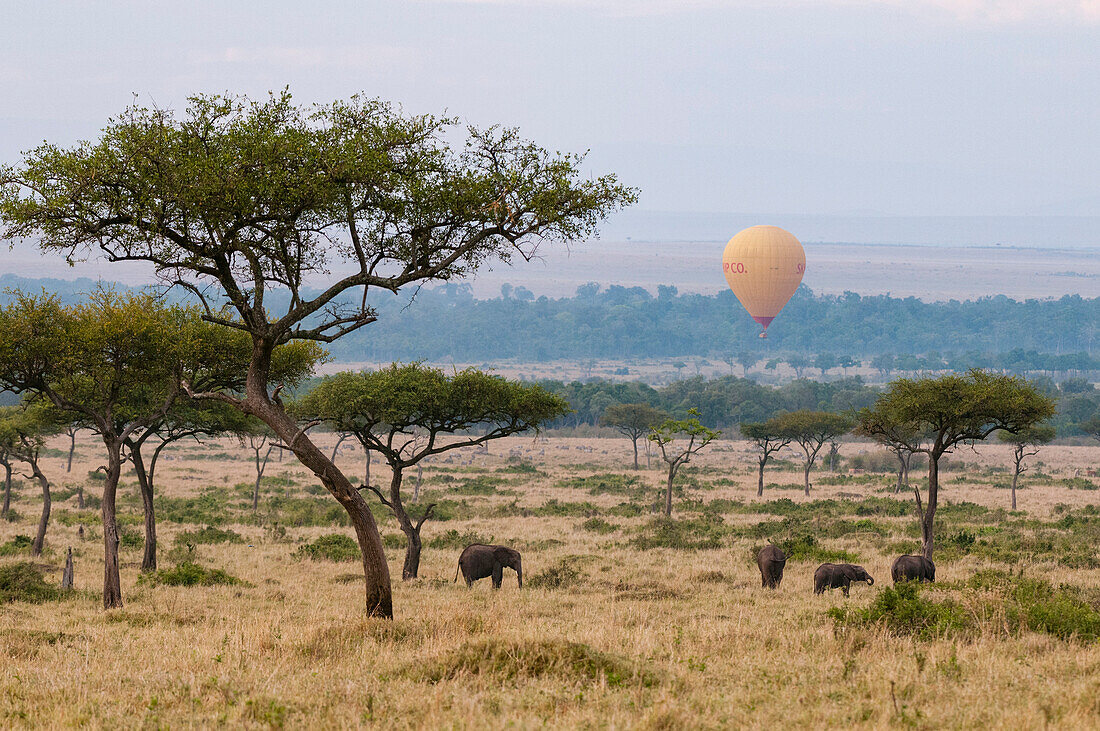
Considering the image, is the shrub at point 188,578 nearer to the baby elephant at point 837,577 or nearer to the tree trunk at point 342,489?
the tree trunk at point 342,489

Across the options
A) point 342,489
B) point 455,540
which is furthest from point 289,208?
point 455,540

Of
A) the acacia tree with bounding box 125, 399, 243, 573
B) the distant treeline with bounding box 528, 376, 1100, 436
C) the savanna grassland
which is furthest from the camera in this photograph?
the distant treeline with bounding box 528, 376, 1100, 436

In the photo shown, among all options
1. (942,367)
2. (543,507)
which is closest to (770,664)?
(543,507)

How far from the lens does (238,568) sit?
80.6 feet

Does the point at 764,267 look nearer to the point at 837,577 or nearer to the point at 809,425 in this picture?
the point at 809,425

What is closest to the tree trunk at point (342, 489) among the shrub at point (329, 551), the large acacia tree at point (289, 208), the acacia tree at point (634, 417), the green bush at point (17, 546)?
the large acacia tree at point (289, 208)

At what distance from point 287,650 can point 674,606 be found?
28.2 ft

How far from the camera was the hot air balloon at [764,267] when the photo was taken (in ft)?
348

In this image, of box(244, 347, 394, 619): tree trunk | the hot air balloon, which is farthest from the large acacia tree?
the hot air balloon

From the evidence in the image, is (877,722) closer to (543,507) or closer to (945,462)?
(543,507)

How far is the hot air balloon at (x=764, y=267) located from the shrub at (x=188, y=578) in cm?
8987

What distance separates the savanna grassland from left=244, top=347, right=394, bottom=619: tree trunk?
2.19ft

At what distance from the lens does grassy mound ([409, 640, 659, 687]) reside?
9.66 metres

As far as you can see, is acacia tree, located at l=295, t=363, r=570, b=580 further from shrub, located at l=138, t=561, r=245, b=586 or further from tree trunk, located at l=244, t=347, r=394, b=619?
tree trunk, located at l=244, t=347, r=394, b=619
